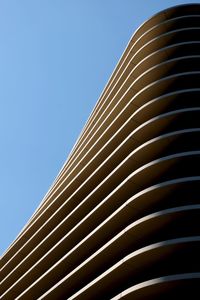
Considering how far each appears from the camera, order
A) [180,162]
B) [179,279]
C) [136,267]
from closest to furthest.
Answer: [179,279] → [136,267] → [180,162]

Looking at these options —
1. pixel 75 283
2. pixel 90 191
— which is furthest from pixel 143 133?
pixel 75 283

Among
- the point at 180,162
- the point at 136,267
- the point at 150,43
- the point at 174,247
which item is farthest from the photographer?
the point at 150,43

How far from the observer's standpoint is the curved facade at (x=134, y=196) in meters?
18.6

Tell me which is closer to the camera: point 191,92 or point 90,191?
point 191,92

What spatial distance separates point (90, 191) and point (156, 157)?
591 cm

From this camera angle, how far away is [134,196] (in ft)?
66.8

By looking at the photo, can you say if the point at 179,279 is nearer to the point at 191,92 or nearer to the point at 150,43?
the point at 191,92

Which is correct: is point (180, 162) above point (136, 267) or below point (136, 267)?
above

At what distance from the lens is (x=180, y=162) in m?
20.6

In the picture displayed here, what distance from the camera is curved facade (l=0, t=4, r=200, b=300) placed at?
61.1 feet

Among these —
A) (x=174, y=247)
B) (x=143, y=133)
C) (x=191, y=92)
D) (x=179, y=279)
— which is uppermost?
(x=191, y=92)

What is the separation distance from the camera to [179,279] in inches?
636

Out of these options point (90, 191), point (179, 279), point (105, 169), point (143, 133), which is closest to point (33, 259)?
point (90, 191)

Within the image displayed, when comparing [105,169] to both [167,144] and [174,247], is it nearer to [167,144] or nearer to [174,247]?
[167,144]
